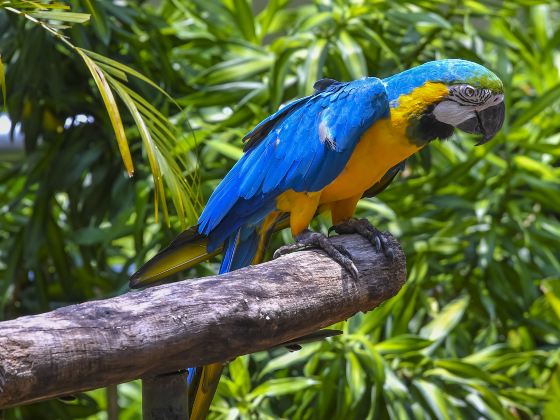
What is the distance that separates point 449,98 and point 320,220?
0.77 meters

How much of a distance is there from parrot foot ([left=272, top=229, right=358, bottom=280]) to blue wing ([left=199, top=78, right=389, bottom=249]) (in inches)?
3.2

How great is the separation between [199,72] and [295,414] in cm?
89

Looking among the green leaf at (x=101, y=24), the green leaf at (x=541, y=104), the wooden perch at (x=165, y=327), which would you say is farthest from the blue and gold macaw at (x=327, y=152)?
the green leaf at (x=541, y=104)

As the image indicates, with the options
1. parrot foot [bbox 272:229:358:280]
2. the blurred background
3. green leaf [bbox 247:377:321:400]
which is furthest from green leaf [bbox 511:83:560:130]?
parrot foot [bbox 272:229:358:280]

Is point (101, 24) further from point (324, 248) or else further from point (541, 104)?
point (541, 104)

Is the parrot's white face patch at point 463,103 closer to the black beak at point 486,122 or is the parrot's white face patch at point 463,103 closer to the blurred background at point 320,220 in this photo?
the black beak at point 486,122

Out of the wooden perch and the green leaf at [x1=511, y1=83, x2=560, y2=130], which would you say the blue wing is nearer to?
the wooden perch


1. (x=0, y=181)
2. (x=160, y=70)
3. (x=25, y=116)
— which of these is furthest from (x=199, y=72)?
(x=0, y=181)

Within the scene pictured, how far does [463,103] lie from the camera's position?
139 cm

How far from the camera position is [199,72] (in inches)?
91.1

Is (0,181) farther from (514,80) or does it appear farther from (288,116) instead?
(514,80)

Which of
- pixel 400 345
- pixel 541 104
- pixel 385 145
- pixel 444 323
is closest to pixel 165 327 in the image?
pixel 385 145

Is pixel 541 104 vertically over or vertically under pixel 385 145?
under

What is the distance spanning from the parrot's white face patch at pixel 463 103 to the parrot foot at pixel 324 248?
260 mm
